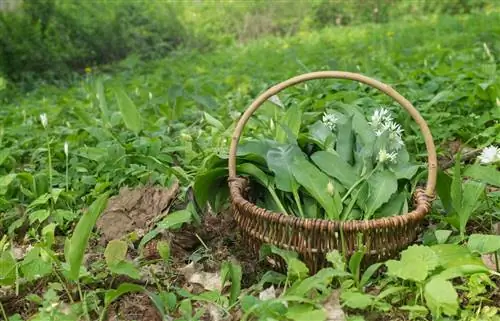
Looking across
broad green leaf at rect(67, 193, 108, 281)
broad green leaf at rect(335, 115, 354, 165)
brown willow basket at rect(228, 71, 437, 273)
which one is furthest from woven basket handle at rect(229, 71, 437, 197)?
broad green leaf at rect(67, 193, 108, 281)

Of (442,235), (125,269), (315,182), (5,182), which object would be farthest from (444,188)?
(5,182)

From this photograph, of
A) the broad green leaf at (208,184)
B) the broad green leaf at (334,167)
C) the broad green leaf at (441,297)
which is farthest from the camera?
the broad green leaf at (208,184)

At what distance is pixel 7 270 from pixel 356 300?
1043 mm

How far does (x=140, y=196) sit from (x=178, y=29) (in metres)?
8.31

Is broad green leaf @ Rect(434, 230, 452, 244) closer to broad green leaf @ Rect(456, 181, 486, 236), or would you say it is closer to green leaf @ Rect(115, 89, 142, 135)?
broad green leaf @ Rect(456, 181, 486, 236)

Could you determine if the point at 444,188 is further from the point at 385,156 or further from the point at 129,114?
the point at 129,114

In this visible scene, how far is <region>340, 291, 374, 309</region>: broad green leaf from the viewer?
1.61 m

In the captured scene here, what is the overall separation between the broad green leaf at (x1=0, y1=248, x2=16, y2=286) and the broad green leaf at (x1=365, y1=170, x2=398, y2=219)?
108 cm

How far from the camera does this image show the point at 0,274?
1.89 meters

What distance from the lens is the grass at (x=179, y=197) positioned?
1.70m

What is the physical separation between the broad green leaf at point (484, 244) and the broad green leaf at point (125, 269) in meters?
0.95

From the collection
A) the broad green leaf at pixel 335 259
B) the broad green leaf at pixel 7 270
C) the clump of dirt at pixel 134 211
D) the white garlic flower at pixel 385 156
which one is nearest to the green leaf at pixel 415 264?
the broad green leaf at pixel 335 259

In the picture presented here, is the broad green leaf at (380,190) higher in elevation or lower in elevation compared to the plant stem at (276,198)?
higher

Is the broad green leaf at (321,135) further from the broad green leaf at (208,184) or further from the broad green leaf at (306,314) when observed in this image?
the broad green leaf at (306,314)
